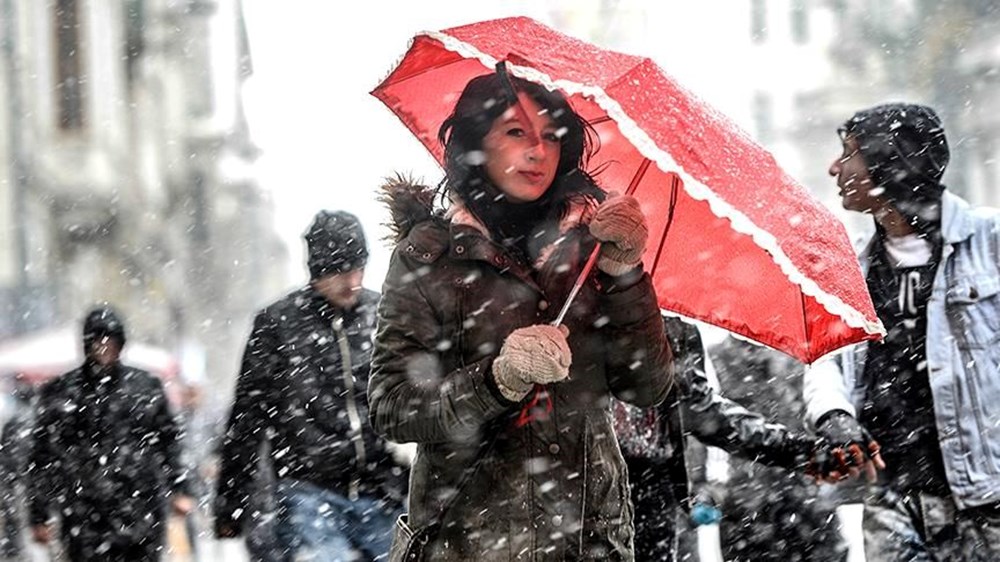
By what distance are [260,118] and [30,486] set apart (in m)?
107

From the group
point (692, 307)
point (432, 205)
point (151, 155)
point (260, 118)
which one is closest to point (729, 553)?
point (692, 307)

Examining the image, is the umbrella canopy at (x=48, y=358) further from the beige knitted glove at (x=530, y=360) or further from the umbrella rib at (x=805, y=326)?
the beige knitted glove at (x=530, y=360)

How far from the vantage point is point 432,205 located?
3779mm

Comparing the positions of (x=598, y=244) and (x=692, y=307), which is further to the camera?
(x=692, y=307)

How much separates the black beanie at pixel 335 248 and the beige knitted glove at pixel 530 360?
11.8ft

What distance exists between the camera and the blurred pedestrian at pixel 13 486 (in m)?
9.73

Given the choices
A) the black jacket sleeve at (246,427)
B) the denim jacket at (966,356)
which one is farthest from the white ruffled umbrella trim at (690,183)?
the black jacket sleeve at (246,427)

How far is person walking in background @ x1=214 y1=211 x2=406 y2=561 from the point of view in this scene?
254 inches

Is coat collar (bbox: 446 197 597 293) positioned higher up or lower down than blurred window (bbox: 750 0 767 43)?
lower down

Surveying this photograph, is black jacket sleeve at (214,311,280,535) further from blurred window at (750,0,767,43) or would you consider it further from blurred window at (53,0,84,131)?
blurred window at (750,0,767,43)

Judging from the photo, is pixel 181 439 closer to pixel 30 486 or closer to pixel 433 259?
pixel 30 486

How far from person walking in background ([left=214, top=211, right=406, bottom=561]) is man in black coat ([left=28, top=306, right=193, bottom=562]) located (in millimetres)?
1827

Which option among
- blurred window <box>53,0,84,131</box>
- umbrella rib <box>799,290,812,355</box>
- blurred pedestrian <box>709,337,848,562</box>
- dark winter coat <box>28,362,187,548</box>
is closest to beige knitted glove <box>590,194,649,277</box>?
umbrella rib <box>799,290,812,355</box>

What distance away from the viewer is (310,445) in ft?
21.3
